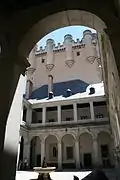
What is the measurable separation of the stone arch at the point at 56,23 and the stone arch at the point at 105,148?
25.2 meters

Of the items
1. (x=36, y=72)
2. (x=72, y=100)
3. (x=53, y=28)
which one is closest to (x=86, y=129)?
(x=72, y=100)

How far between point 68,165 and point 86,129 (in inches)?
227

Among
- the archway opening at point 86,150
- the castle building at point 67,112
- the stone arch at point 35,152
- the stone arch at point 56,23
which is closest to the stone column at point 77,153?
the castle building at point 67,112

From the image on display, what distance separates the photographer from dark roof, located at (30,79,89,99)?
35769 mm

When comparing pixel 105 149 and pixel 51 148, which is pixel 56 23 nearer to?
pixel 105 149

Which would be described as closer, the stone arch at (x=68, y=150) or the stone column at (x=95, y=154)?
the stone column at (x=95, y=154)

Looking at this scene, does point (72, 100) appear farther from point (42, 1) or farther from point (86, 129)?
point (42, 1)

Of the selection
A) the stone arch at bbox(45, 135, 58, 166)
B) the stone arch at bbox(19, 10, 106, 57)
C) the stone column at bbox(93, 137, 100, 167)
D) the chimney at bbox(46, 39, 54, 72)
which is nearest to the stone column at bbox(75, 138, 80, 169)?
the stone column at bbox(93, 137, 100, 167)

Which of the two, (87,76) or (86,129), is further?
(87,76)

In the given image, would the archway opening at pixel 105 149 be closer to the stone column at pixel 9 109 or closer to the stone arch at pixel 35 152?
the stone arch at pixel 35 152

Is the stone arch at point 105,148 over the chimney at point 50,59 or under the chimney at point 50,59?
under

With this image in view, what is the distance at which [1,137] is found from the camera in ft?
9.59

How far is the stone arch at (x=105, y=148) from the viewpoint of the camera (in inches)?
1054

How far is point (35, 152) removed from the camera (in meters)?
30.4
